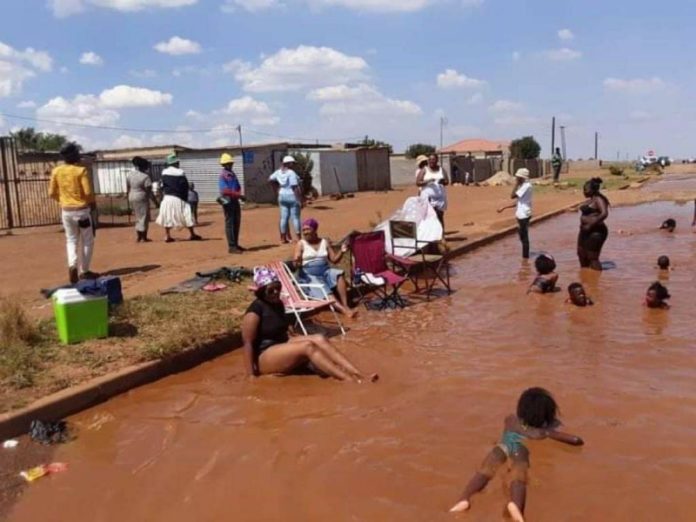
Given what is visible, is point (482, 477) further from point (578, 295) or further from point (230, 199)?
point (230, 199)

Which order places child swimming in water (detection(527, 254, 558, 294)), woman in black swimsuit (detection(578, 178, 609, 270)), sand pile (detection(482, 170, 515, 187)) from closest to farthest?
child swimming in water (detection(527, 254, 558, 294))
woman in black swimsuit (detection(578, 178, 609, 270))
sand pile (detection(482, 170, 515, 187))

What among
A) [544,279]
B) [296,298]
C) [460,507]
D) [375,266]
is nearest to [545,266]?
[544,279]

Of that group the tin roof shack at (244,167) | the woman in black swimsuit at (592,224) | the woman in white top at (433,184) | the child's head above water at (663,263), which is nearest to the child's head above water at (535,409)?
the woman in black swimsuit at (592,224)

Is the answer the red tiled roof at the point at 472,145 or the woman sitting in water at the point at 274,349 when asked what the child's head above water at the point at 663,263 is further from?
the red tiled roof at the point at 472,145

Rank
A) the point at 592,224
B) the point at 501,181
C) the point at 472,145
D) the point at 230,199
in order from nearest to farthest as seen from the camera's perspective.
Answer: the point at 592,224 → the point at 230,199 → the point at 501,181 → the point at 472,145

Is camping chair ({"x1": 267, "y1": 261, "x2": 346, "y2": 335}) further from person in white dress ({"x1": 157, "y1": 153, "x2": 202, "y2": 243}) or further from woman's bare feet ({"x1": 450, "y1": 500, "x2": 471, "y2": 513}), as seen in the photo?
person in white dress ({"x1": 157, "y1": 153, "x2": 202, "y2": 243})

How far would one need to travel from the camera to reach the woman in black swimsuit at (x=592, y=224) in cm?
1097

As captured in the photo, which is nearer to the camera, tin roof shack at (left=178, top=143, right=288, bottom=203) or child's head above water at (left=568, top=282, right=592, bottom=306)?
child's head above water at (left=568, top=282, right=592, bottom=306)

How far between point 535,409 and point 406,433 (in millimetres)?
926

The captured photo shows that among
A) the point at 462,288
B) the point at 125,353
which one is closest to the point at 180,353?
the point at 125,353

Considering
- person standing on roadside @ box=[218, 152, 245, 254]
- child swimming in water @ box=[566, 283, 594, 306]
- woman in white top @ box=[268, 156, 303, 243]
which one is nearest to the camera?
child swimming in water @ box=[566, 283, 594, 306]

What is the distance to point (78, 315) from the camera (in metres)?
6.52

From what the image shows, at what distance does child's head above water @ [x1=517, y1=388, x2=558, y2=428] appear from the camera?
4742mm

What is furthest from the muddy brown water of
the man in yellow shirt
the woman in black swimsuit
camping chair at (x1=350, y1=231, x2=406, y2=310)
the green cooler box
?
the man in yellow shirt
